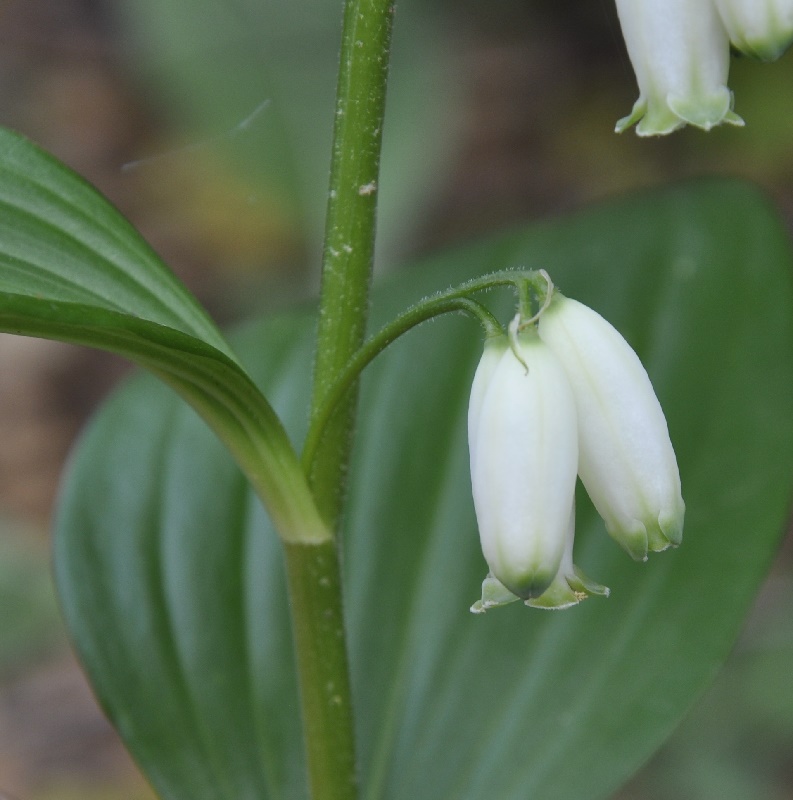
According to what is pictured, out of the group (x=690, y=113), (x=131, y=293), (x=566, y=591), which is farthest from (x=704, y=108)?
(x=131, y=293)

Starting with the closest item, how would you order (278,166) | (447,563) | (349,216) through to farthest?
(349,216), (447,563), (278,166)

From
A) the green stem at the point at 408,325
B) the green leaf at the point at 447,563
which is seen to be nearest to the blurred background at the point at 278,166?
the green leaf at the point at 447,563

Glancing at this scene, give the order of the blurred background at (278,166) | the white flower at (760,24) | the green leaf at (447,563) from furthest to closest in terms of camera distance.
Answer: the blurred background at (278,166) → the green leaf at (447,563) → the white flower at (760,24)

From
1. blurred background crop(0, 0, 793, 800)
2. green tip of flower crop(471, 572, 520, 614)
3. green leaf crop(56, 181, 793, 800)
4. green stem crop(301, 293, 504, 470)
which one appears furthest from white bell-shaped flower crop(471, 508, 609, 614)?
blurred background crop(0, 0, 793, 800)

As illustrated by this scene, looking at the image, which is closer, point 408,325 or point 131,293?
point 408,325

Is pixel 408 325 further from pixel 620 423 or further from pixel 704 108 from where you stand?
pixel 704 108

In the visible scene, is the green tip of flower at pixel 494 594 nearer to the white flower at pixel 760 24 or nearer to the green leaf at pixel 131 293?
the green leaf at pixel 131 293
